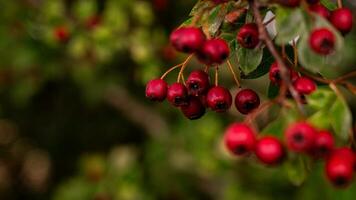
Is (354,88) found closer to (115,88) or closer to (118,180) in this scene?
(118,180)

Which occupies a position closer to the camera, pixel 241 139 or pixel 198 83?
pixel 241 139

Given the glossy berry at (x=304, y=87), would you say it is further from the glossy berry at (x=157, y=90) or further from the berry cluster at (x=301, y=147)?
the glossy berry at (x=157, y=90)

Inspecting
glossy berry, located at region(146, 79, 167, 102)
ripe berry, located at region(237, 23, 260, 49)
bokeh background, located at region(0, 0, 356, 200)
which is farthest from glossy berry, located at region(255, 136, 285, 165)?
bokeh background, located at region(0, 0, 356, 200)

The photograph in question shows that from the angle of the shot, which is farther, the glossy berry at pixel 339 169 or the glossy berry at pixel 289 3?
the glossy berry at pixel 289 3

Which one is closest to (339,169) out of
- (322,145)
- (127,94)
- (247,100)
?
(322,145)

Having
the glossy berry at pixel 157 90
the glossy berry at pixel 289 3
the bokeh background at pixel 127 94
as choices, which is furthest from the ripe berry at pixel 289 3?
the bokeh background at pixel 127 94

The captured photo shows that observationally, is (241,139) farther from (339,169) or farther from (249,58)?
(249,58)
